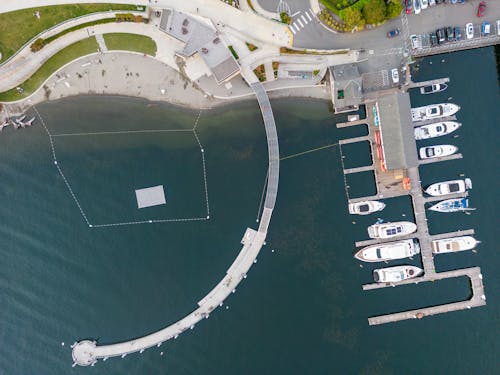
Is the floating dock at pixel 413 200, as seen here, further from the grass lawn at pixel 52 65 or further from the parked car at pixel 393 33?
the grass lawn at pixel 52 65

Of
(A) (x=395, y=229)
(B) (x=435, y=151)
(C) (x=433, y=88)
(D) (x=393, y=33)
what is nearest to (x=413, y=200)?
(A) (x=395, y=229)

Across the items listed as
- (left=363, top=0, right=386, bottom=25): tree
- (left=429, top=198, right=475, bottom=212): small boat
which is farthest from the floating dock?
(left=363, top=0, right=386, bottom=25): tree

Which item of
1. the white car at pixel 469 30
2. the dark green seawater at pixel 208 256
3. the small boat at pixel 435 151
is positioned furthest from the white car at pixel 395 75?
the white car at pixel 469 30

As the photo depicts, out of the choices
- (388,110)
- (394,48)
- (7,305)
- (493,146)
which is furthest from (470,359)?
(7,305)

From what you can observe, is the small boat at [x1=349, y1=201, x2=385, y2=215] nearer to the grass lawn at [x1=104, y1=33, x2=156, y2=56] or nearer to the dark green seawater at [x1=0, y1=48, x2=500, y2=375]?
the dark green seawater at [x1=0, y1=48, x2=500, y2=375]

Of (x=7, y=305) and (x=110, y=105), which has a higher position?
(x=110, y=105)

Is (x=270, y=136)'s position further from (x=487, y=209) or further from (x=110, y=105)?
(x=487, y=209)
